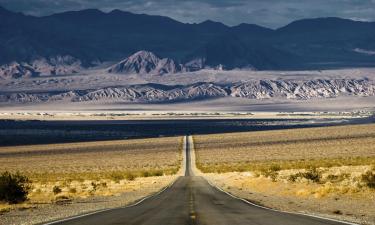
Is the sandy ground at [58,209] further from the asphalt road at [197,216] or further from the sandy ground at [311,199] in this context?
the sandy ground at [311,199]

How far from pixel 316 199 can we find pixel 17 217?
47.3ft

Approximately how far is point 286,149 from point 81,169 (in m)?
33.3

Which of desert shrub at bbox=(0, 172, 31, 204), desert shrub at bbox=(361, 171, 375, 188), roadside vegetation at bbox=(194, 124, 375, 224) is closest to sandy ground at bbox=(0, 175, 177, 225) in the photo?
desert shrub at bbox=(0, 172, 31, 204)

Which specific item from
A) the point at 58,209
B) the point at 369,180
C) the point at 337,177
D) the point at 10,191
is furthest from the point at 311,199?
the point at 10,191

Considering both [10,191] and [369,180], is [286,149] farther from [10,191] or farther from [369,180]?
[10,191]

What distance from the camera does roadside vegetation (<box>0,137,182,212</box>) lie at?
38312 mm

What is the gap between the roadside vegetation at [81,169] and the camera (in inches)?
1508

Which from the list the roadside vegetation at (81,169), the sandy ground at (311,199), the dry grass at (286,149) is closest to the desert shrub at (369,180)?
the sandy ground at (311,199)

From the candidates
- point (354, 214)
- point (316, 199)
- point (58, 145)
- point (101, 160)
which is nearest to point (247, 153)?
point (101, 160)

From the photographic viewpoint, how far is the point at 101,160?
87750 mm

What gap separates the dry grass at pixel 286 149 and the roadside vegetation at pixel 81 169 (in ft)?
17.5

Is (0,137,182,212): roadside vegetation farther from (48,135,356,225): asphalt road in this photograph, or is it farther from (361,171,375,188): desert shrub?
(361,171,375,188): desert shrub

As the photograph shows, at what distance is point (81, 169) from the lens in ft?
247

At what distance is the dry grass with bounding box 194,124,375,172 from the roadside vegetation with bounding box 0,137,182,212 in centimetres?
533
